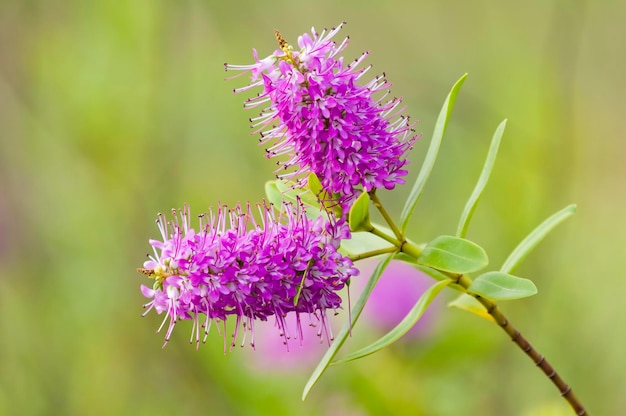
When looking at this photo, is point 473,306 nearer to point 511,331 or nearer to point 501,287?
point 511,331

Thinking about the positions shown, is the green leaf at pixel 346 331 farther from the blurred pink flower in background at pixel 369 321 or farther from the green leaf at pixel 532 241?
the blurred pink flower in background at pixel 369 321

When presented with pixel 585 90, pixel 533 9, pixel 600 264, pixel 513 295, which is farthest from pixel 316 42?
pixel 533 9

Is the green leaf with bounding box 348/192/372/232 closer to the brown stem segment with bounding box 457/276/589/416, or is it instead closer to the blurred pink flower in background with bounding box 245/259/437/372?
the brown stem segment with bounding box 457/276/589/416

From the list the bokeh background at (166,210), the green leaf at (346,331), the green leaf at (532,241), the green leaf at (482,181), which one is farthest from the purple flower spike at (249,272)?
the bokeh background at (166,210)

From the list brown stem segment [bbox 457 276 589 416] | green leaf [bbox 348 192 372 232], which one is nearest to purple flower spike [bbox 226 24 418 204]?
green leaf [bbox 348 192 372 232]

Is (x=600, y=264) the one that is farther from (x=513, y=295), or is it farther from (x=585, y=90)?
(x=513, y=295)
